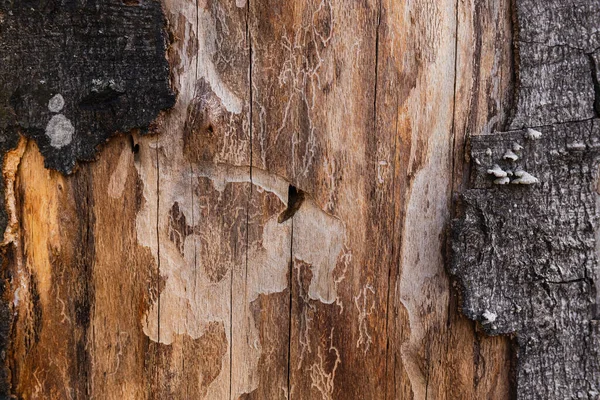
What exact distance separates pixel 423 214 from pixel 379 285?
0.29 meters

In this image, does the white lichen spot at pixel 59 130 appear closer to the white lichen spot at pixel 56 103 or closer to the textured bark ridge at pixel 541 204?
the white lichen spot at pixel 56 103

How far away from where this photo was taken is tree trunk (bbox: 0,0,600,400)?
64.8 inches

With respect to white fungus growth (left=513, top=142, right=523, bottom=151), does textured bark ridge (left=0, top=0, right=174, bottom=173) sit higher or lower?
higher

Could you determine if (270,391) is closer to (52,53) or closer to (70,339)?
(70,339)

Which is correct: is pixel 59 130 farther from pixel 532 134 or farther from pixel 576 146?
pixel 576 146

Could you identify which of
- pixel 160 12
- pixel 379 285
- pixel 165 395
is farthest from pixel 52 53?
pixel 379 285

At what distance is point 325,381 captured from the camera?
1733 millimetres

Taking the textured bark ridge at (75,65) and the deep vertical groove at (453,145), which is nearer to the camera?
the textured bark ridge at (75,65)

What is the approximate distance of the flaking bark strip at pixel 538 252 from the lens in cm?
166

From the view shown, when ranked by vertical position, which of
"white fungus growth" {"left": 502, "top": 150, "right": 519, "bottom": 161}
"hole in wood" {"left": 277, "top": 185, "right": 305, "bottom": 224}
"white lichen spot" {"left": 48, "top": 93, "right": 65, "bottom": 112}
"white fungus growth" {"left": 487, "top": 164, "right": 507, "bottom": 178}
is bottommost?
"hole in wood" {"left": 277, "top": 185, "right": 305, "bottom": 224}

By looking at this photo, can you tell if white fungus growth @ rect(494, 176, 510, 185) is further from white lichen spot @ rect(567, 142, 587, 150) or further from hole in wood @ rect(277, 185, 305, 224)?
hole in wood @ rect(277, 185, 305, 224)

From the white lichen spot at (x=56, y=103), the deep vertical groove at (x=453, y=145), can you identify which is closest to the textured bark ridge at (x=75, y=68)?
the white lichen spot at (x=56, y=103)

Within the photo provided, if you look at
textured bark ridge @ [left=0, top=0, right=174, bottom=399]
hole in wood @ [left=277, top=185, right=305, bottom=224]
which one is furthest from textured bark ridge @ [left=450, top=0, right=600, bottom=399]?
textured bark ridge @ [left=0, top=0, right=174, bottom=399]

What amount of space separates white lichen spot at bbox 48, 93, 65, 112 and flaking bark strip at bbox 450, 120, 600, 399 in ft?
4.36
